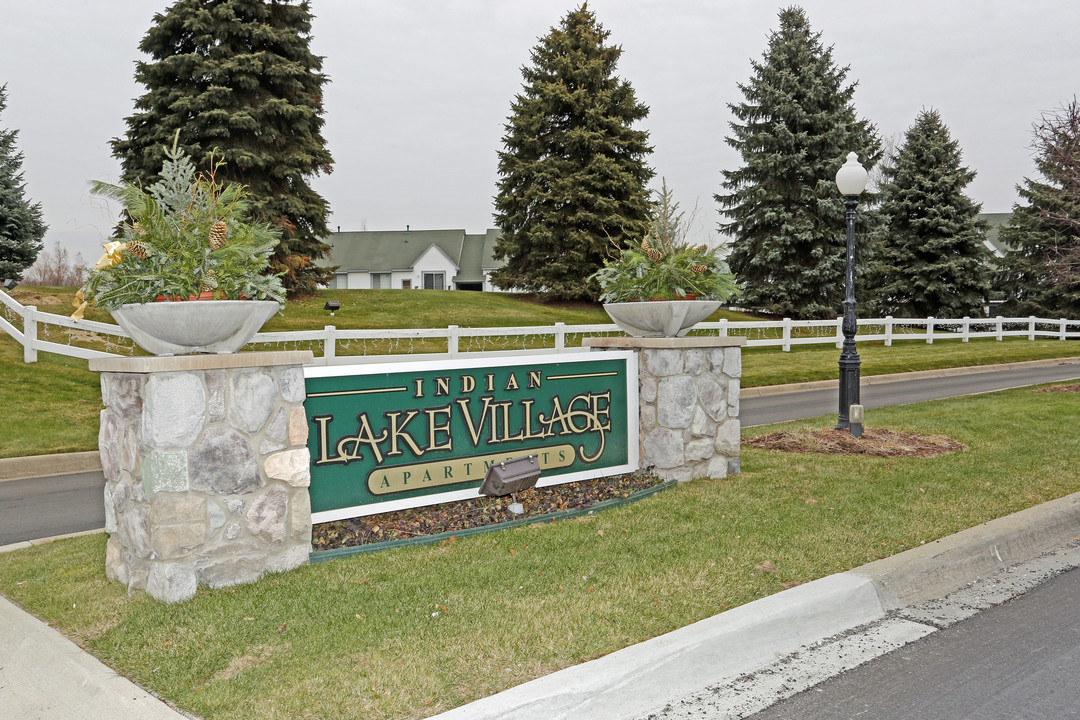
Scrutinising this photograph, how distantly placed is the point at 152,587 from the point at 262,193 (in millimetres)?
26266

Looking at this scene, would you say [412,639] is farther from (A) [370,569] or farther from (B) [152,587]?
(B) [152,587]

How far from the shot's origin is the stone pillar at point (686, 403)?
24.3 feet

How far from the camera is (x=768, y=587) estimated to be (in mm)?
4633

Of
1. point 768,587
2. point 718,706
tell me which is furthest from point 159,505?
point 768,587

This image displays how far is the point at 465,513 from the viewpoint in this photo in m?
6.24

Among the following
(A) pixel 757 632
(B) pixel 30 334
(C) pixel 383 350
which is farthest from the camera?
(C) pixel 383 350

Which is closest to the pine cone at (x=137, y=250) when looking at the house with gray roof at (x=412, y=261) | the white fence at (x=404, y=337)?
the white fence at (x=404, y=337)

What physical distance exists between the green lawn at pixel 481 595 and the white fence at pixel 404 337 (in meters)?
2.58

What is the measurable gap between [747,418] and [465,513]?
26.9 ft

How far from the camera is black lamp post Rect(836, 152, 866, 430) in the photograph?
10023 mm

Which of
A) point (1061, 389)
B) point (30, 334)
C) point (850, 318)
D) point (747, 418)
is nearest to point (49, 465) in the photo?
point (30, 334)

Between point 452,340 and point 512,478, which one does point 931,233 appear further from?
point 512,478

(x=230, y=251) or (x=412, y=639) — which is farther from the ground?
(x=230, y=251)

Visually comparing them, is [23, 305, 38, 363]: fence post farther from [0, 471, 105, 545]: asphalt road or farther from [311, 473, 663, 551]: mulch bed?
[311, 473, 663, 551]: mulch bed
